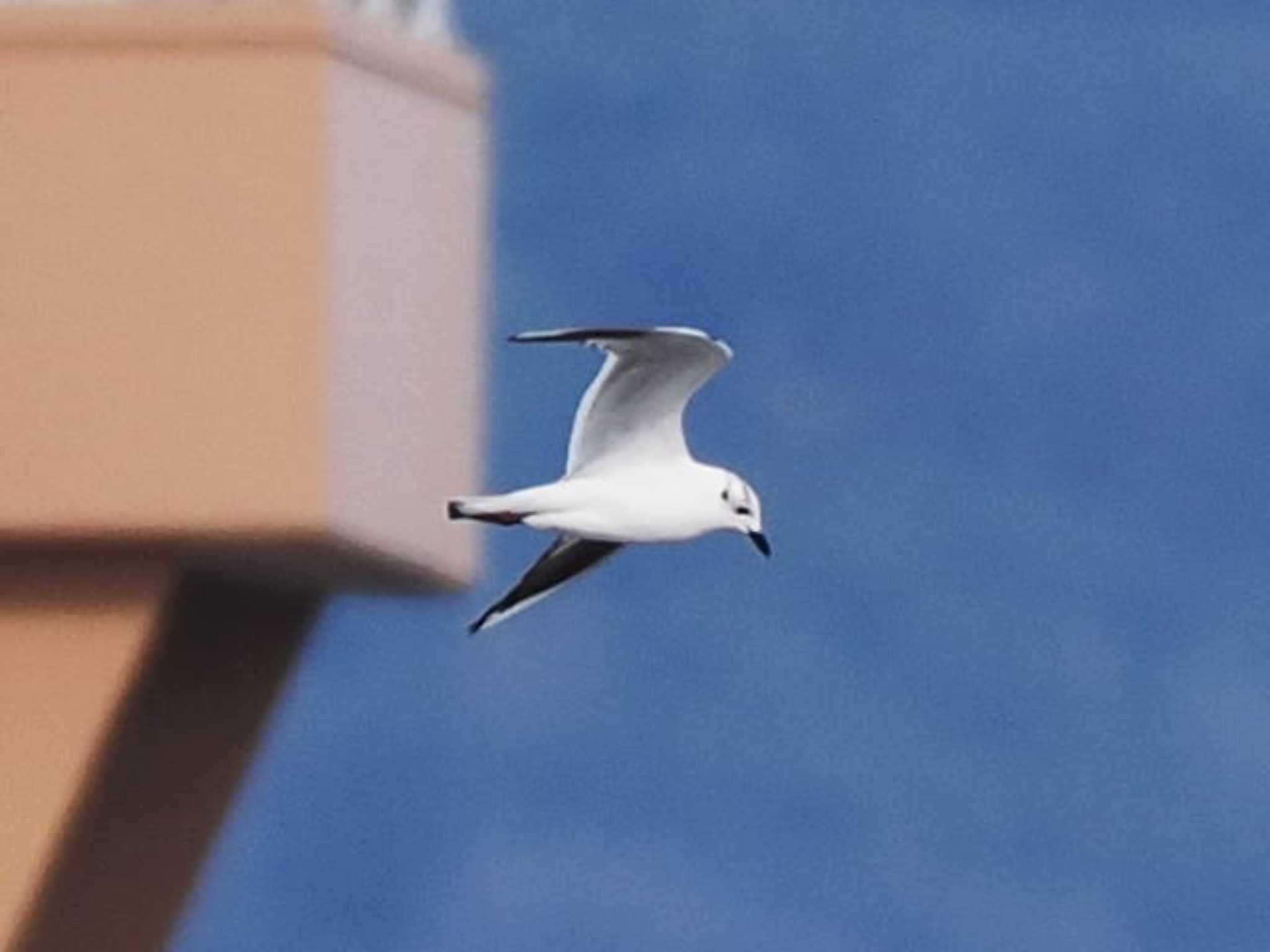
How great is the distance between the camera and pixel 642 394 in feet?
65.0

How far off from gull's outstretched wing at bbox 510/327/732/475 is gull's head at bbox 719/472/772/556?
27 centimetres

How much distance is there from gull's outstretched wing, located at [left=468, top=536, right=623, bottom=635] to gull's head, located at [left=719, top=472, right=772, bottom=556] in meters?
0.82

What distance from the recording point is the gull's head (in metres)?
20.1

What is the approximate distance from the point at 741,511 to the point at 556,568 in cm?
109

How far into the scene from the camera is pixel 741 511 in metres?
20.2

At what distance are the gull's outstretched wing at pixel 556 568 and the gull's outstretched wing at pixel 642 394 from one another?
3.31 feet

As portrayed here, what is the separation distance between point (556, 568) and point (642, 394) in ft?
4.70

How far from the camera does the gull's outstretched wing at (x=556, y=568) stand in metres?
21.0

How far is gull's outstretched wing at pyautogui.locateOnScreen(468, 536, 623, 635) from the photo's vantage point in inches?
826

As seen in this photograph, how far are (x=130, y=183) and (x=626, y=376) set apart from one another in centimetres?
197

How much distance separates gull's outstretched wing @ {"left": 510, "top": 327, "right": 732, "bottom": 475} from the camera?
19.5 meters

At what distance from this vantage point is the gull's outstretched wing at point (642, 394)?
1948 cm

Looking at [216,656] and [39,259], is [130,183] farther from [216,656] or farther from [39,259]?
[216,656]

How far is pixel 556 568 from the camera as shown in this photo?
21016mm
